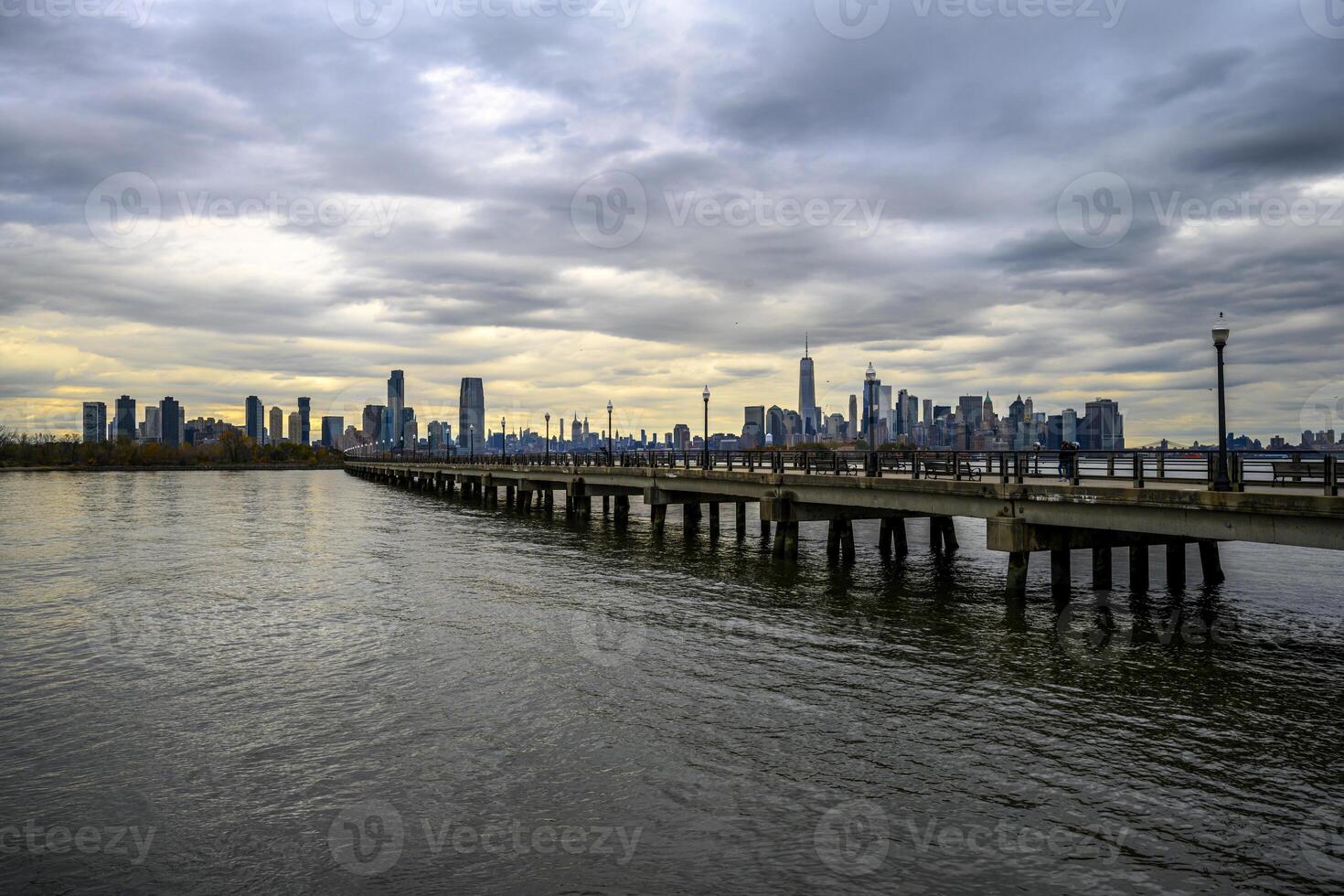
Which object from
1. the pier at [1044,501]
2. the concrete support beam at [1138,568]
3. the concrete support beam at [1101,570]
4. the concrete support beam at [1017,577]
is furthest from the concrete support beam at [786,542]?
the concrete support beam at [1138,568]

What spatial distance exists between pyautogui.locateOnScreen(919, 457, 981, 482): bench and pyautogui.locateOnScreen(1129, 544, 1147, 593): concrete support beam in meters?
5.56

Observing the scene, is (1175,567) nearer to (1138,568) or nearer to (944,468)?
(1138,568)

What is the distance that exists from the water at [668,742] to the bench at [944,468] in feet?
14.1

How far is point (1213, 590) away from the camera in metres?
28.9

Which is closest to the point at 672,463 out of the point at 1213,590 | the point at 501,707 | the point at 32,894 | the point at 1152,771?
the point at 1213,590

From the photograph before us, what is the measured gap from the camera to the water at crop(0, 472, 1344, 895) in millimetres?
10148

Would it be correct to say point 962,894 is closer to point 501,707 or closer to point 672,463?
point 501,707

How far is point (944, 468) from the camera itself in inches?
1294

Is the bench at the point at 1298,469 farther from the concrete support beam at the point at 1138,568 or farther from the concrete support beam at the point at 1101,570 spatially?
the concrete support beam at the point at 1101,570

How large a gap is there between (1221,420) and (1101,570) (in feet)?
31.5

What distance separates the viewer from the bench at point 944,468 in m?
31.2

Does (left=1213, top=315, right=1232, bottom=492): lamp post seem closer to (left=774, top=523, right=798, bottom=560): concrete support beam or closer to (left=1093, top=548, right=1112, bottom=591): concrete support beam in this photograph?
(left=1093, top=548, right=1112, bottom=591): concrete support beam

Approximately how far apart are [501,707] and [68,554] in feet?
117

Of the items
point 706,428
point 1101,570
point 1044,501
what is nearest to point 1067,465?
point 1101,570
